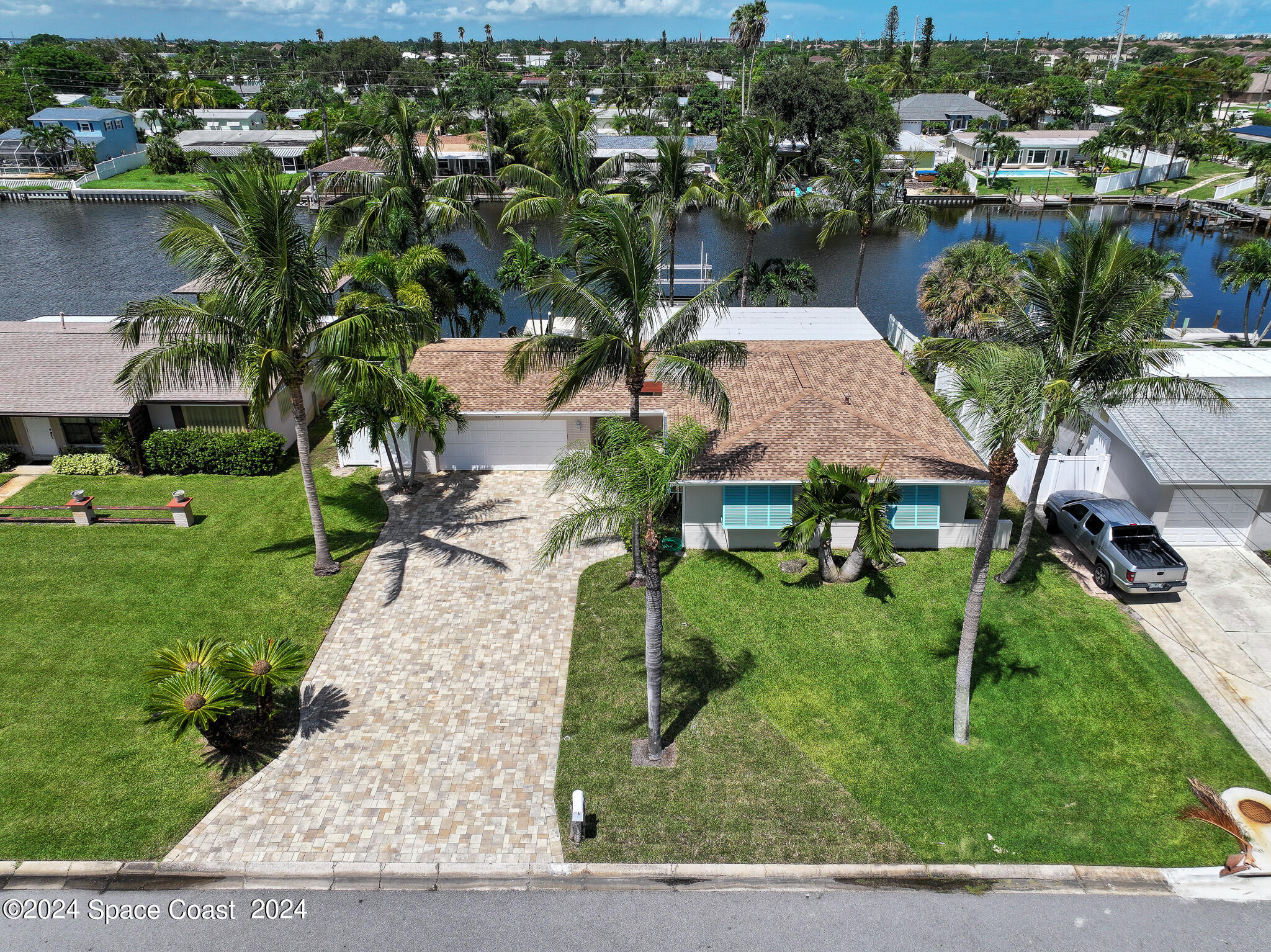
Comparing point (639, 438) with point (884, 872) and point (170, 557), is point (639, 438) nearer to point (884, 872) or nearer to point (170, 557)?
point (884, 872)

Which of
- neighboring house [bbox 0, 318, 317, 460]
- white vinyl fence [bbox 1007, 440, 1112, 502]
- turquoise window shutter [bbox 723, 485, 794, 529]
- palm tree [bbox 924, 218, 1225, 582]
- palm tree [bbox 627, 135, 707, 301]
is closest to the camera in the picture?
palm tree [bbox 924, 218, 1225, 582]

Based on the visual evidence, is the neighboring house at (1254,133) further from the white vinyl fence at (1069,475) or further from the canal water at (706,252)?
the white vinyl fence at (1069,475)

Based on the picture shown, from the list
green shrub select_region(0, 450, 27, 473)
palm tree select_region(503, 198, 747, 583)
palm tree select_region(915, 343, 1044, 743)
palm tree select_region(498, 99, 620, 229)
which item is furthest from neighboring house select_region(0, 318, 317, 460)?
palm tree select_region(915, 343, 1044, 743)

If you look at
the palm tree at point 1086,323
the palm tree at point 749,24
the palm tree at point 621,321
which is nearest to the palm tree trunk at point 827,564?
the palm tree at point 621,321

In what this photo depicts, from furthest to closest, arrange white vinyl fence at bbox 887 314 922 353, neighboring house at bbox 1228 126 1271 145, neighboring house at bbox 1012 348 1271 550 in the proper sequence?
neighboring house at bbox 1228 126 1271 145, white vinyl fence at bbox 887 314 922 353, neighboring house at bbox 1012 348 1271 550

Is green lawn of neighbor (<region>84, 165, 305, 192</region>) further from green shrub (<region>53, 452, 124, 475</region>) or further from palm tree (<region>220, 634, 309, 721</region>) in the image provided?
palm tree (<region>220, 634, 309, 721</region>)

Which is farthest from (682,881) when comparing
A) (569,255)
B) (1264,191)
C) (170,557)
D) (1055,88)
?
(1055,88)

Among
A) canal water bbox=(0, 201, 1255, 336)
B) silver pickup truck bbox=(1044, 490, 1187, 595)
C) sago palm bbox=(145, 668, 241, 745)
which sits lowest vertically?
canal water bbox=(0, 201, 1255, 336)
